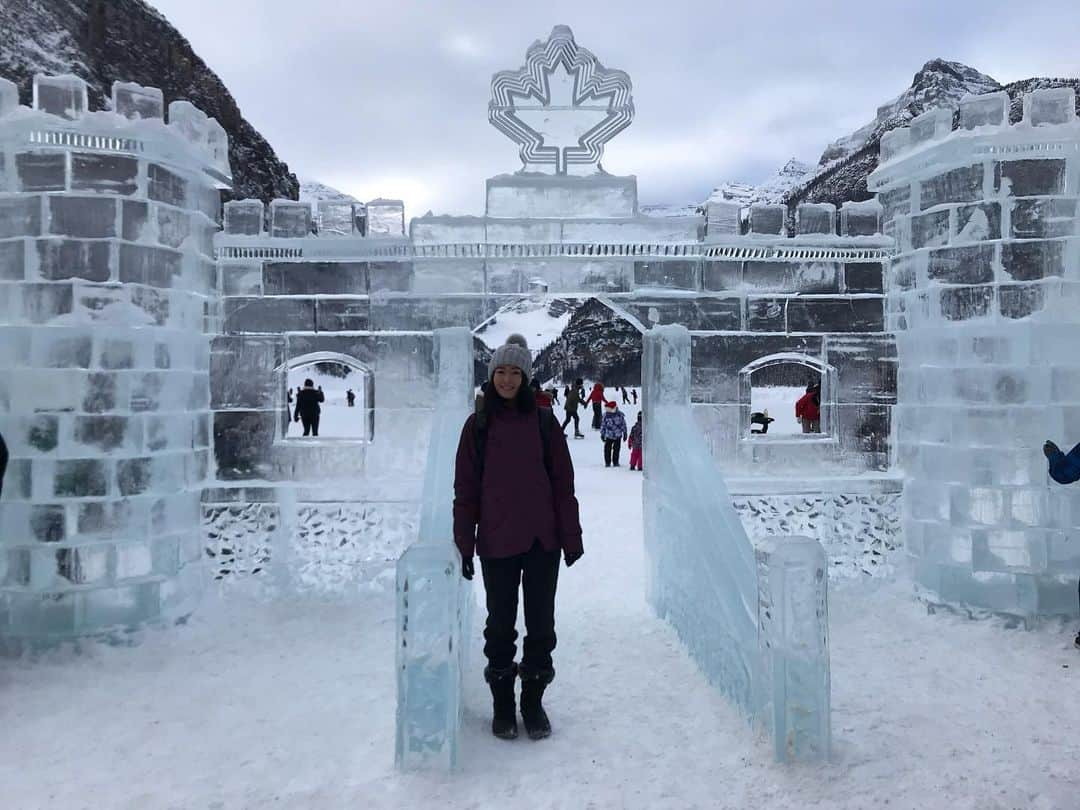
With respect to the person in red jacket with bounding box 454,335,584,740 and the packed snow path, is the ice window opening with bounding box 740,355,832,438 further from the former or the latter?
the person in red jacket with bounding box 454,335,584,740

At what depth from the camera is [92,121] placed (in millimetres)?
5047

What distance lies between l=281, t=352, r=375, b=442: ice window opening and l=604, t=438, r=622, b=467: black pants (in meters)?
4.27

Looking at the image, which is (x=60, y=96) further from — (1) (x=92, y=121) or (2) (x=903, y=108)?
(2) (x=903, y=108)

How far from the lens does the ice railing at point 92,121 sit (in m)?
4.98

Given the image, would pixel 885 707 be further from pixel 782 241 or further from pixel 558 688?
pixel 782 241

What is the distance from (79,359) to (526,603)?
337 centimetres

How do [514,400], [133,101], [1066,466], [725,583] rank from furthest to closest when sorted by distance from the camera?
[133,101]
[1066,466]
[725,583]
[514,400]

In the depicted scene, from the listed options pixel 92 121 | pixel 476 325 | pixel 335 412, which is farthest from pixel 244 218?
pixel 335 412

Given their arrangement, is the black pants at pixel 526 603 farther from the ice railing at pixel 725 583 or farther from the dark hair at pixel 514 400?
the ice railing at pixel 725 583

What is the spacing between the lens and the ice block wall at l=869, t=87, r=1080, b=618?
521 cm

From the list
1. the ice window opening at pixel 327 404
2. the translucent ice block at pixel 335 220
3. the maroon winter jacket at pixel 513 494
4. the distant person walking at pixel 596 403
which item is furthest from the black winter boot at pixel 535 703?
the distant person walking at pixel 596 403

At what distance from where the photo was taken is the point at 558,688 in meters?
4.42

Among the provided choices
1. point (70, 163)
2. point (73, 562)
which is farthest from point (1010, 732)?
point (70, 163)

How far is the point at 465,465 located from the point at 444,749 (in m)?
1.22
